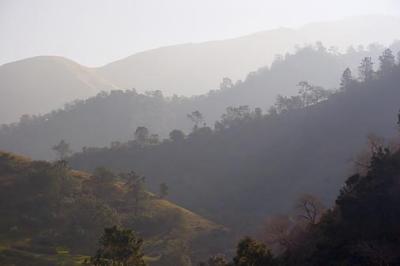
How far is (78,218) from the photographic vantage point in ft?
312

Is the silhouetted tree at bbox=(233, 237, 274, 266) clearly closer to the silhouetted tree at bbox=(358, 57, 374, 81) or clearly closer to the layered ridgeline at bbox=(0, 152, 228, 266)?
the layered ridgeline at bbox=(0, 152, 228, 266)

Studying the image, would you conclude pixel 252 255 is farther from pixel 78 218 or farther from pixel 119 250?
pixel 78 218

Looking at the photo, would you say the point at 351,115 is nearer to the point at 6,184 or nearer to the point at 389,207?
the point at 6,184

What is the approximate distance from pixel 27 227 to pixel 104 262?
50133 millimetres

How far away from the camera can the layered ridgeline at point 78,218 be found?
84.4 m

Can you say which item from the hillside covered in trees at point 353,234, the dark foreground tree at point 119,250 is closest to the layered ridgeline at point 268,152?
the hillside covered in trees at point 353,234

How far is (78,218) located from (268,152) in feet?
276

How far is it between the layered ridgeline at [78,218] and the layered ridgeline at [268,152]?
2162 centimetres

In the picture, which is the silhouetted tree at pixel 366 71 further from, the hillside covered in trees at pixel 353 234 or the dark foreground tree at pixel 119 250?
the dark foreground tree at pixel 119 250

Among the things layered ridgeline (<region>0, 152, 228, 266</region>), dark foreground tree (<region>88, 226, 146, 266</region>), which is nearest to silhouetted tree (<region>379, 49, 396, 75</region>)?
layered ridgeline (<region>0, 152, 228, 266</region>)

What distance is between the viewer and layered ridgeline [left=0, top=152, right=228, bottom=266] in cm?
8438

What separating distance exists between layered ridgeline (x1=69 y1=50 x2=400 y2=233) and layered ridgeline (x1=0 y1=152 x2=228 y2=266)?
70.9 ft

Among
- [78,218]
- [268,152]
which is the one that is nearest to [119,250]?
[78,218]

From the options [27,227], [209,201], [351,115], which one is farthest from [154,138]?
[27,227]
